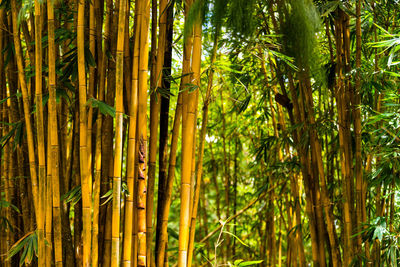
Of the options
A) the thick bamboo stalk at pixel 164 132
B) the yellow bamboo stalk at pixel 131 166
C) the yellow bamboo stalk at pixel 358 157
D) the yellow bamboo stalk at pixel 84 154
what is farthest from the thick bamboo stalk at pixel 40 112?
the yellow bamboo stalk at pixel 358 157

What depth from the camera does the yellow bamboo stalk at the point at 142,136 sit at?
1.87 metres

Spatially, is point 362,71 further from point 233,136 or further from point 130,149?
point 233,136

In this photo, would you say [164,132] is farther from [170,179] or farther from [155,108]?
[170,179]

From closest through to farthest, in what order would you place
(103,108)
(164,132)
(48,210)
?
(103,108) → (48,210) → (164,132)

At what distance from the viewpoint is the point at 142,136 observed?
187cm

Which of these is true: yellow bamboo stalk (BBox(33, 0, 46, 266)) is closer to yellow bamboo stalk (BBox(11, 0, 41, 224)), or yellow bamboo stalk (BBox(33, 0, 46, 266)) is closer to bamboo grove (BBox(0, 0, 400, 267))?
bamboo grove (BBox(0, 0, 400, 267))

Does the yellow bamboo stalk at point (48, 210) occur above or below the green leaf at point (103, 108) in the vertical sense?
below

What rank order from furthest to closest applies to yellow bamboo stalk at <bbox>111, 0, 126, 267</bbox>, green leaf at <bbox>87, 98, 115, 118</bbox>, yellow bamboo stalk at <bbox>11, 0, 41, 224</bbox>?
yellow bamboo stalk at <bbox>11, 0, 41, 224</bbox>
green leaf at <bbox>87, 98, 115, 118</bbox>
yellow bamboo stalk at <bbox>111, 0, 126, 267</bbox>

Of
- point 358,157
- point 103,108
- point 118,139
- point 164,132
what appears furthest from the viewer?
point 358,157

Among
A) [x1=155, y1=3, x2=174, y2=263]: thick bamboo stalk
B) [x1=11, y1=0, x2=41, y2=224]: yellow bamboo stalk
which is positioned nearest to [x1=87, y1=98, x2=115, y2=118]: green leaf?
[x1=155, y1=3, x2=174, y2=263]: thick bamboo stalk

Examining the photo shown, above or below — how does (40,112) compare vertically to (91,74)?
below

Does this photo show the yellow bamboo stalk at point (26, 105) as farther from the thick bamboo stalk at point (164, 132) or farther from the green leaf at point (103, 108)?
the thick bamboo stalk at point (164, 132)

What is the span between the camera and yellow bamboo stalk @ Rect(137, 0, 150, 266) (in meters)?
1.87

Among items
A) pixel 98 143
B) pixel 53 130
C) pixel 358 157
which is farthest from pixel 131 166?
pixel 358 157
